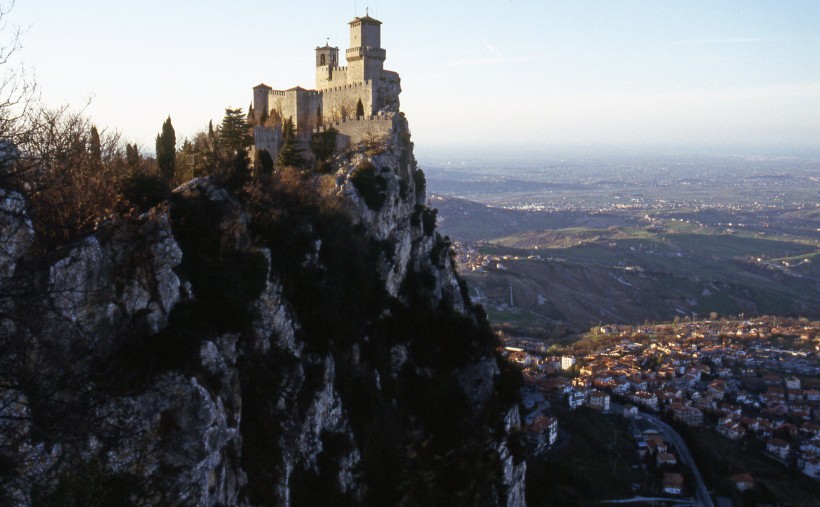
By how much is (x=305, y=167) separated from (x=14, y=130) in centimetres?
2080

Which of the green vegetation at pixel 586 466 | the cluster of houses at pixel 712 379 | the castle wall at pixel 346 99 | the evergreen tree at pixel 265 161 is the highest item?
the castle wall at pixel 346 99

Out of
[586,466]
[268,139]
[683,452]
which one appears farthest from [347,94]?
[683,452]

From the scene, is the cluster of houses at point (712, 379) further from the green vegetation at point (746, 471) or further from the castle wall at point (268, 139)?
the castle wall at point (268, 139)

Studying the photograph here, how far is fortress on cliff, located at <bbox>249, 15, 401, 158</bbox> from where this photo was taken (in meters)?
34.1

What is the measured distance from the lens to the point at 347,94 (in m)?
34.8

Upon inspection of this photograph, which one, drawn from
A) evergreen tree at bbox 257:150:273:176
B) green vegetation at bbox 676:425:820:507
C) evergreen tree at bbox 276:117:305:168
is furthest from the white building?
evergreen tree at bbox 257:150:273:176

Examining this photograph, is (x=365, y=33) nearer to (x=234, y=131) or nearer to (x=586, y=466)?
(x=234, y=131)

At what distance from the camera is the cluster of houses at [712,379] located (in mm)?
44875

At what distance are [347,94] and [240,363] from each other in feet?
70.2

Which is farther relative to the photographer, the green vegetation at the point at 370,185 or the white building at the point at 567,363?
the white building at the point at 567,363

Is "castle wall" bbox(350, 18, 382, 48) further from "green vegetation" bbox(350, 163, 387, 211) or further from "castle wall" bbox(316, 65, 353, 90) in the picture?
"green vegetation" bbox(350, 163, 387, 211)

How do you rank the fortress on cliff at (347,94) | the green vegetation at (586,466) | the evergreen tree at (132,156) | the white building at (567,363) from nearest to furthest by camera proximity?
the evergreen tree at (132,156) < the green vegetation at (586,466) < the fortress on cliff at (347,94) < the white building at (567,363)

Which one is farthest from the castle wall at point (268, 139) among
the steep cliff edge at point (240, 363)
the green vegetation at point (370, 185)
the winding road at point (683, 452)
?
the winding road at point (683, 452)

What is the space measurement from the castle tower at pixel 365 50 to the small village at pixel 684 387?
1885cm
